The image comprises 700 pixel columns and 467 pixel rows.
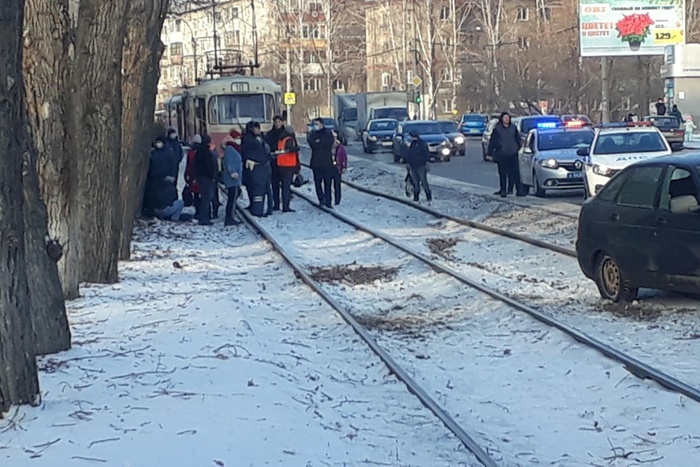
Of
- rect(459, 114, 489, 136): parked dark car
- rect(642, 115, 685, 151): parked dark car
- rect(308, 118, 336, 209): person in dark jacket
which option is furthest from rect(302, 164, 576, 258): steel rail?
rect(459, 114, 489, 136): parked dark car

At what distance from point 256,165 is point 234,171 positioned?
3.21 feet

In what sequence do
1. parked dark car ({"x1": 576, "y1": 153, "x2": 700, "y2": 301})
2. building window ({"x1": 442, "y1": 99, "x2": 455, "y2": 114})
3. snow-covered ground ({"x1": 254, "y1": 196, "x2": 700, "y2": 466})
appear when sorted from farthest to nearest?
building window ({"x1": 442, "y1": 99, "x2": 455, "y2": 114}) → parked dark car ({"x1": 576, "y1": 153, "x2": 700, "y2": 301}) → snow-covered ground ({"x1": 254, "y1": 196, "x2": 700, "y2": 466})

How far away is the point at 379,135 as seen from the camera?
5484cm

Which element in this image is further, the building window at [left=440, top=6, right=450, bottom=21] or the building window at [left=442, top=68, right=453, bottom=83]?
the building window at [left=440, top=6, right=450, bottom=21]

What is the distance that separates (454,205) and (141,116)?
32.9 ft

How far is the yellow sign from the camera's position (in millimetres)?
51156

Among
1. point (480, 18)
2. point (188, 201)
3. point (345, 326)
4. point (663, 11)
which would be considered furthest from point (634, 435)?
point (480, 18)

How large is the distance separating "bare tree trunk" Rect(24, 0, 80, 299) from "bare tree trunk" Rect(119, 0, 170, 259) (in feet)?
11.3

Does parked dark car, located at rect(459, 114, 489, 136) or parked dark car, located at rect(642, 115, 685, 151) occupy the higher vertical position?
parked dark car, located at rect(642, 115, 685, 151)

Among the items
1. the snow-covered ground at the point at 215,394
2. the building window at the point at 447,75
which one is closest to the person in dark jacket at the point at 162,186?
the snow-covered ground at the point at 215,394

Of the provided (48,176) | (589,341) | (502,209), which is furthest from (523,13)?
(589,341)

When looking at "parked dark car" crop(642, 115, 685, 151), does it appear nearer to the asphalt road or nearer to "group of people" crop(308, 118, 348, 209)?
the asphalt road

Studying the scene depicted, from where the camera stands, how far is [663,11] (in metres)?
51.1

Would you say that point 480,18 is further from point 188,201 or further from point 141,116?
point 141,116
